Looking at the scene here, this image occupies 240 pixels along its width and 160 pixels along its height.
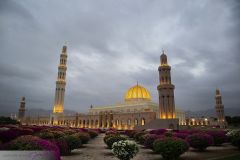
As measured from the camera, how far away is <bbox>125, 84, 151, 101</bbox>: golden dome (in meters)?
72.2

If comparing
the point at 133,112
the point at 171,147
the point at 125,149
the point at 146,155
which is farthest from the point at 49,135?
the point at 133,112

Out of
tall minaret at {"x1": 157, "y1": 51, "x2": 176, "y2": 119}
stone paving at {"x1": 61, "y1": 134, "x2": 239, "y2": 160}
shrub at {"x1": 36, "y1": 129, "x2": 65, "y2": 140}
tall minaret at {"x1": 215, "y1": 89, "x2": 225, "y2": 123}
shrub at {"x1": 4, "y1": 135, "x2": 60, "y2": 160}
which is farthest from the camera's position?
tall minaret at {"x1": 215, "y1": 89, "x2": 225, "y2": 123}

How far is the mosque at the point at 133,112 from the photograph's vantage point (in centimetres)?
5097

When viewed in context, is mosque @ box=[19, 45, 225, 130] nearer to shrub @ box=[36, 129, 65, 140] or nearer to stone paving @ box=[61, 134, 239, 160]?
stone paving @ box=[61, 134, 239, 160]

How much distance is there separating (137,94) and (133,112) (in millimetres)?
12947

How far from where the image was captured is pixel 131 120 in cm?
6059

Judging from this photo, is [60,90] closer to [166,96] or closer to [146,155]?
[166,96]

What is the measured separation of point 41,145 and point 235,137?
16.2 metres

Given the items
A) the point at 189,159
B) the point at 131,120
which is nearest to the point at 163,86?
the point at 131,120

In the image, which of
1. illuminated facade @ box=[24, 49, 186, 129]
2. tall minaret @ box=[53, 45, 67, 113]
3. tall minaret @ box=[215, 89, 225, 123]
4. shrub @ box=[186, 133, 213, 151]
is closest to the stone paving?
shrub @ box=[186, 133, 213, 151]

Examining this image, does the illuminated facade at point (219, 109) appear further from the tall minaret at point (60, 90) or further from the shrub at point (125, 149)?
the shrub at point (125, 149)

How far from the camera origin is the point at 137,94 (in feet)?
238

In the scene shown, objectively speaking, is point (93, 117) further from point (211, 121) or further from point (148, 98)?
point (211, 121)

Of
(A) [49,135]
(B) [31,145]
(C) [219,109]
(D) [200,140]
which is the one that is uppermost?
(C) [219,109]
